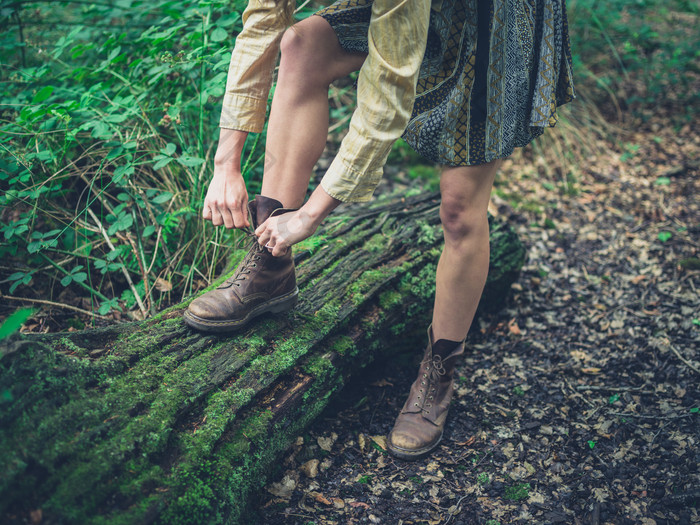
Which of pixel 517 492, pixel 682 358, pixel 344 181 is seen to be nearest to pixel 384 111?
pixel 344 181

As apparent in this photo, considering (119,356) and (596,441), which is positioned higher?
(119,356)

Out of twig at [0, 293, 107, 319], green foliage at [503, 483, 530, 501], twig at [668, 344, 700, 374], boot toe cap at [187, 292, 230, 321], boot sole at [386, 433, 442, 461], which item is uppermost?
boot toe cap at [187, 292, 230, 321]

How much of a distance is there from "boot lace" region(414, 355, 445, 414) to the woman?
17 centimetres

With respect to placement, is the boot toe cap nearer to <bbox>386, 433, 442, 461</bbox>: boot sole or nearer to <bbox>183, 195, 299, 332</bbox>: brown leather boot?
<bbox>183, 195, 299, 332</bbox>: brown leather boot

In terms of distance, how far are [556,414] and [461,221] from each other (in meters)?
0.97

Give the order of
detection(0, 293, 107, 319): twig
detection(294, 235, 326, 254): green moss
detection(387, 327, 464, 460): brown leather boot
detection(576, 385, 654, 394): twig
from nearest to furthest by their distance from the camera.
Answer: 1. detection(387, 327, 464, 460): brown leather boot
2. detection(0, 293, 107, 319): twig
3. detection(576, 385, 654, 394): twig
4. detection(294, 235, 326, 254): green moss

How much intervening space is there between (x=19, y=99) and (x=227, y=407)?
184 centimetres

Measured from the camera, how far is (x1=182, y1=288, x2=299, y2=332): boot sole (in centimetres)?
155

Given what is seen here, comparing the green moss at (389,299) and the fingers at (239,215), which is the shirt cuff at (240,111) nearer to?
the fingers at (239,215)

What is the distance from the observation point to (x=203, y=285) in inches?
85.7

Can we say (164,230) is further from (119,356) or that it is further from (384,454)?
(384,454)

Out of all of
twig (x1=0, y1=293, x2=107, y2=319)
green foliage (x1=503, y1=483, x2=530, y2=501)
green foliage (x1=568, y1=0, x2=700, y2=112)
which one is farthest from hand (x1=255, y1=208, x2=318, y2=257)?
green foliage (x1=568, y1=0, x2=700, y2=112)

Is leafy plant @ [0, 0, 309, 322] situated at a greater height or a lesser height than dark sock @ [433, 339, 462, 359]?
greater

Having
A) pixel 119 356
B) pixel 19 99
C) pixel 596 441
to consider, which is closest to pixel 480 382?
pixel 596 441
